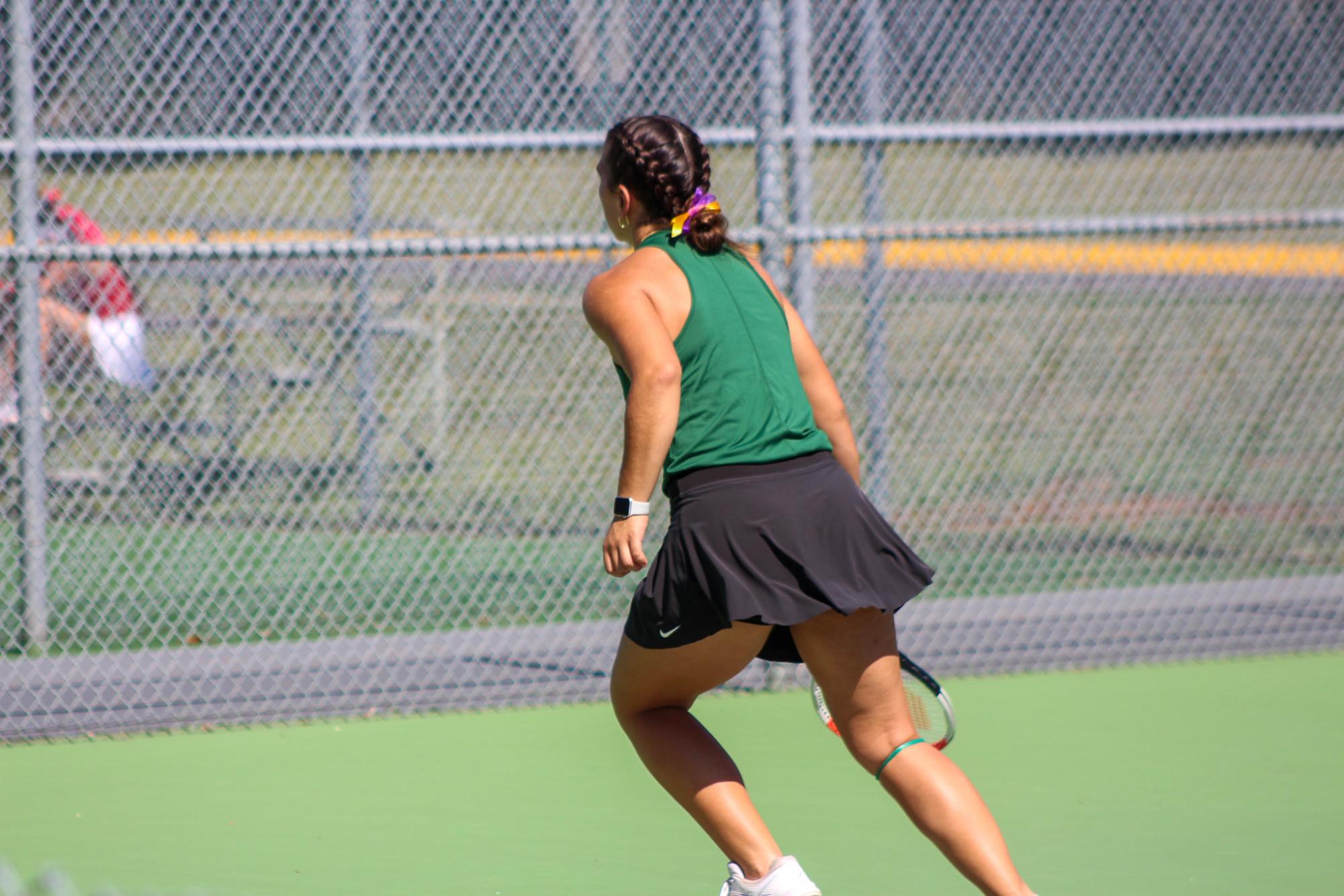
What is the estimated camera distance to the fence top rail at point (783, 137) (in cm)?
633

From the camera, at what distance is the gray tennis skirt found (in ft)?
10.3

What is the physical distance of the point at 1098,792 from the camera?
4.63m

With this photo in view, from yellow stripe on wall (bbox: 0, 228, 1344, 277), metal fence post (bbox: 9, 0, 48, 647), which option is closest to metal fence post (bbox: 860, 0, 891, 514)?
yellow stripe on wall (bbox: 0, 228, 1344, 277)

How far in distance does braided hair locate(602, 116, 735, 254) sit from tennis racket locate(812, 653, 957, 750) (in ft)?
3.27

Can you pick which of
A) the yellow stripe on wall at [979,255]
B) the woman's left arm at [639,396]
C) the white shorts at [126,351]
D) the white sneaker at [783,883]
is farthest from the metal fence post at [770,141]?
the white shorts at [126,351]

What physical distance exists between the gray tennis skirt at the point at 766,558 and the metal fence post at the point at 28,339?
338 centimetres

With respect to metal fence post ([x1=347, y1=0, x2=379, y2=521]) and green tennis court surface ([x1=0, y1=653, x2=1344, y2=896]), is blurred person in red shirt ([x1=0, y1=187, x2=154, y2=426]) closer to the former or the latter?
metal fence post ([x1=347, y1=0, x2=379, y2=521])

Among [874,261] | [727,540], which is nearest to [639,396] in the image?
[727,540]

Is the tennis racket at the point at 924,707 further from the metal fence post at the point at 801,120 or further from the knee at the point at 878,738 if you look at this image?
the metal fence post at the point at 801,120

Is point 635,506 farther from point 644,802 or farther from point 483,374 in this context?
point 483,374

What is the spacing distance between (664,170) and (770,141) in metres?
2.76

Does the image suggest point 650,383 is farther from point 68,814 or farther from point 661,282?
point 68,814

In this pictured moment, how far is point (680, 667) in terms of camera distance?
3.29m

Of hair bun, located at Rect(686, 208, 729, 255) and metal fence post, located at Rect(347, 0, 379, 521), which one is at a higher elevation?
metal fence post, located at Rect(347, 0, 379, 521)
